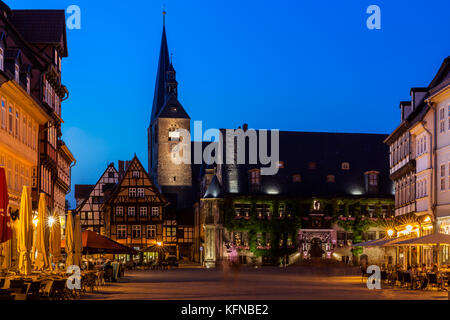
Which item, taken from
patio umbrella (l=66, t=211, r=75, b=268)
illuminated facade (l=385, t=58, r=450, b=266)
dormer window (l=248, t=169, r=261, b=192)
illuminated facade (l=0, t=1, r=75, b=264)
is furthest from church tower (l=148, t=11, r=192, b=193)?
patio umbrella (l=66, t=211, r=75, b=268)

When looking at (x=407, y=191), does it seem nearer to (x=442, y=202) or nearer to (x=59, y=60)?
(x=442, y=202)

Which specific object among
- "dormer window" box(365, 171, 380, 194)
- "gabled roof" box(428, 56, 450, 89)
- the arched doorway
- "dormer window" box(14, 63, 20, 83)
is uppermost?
"gabled roof" box(428, 56, 450, 89)

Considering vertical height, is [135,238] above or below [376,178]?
below

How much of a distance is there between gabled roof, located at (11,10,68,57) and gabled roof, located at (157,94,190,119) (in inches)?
2347

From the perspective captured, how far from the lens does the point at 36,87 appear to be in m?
48.6

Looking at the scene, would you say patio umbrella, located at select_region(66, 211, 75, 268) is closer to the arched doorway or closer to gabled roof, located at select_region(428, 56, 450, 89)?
gabled roof, located at select_region(428, 56, 450, 89)

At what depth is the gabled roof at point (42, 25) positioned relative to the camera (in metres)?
52.8

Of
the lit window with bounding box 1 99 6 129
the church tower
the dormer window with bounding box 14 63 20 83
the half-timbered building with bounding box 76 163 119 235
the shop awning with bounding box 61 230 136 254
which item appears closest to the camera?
the lit window with bounding box 1 99 6 129

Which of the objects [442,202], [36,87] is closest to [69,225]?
[36,87]

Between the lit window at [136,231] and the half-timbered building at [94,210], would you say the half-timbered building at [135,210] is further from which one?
the half-timbered building at [94,210]

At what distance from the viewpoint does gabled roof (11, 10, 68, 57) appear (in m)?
52.8

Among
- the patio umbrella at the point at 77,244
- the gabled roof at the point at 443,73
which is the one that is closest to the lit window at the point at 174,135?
the gabled roof at the point at 443,73

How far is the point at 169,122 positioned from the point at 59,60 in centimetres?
5716

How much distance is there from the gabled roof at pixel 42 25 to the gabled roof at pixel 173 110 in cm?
5960
